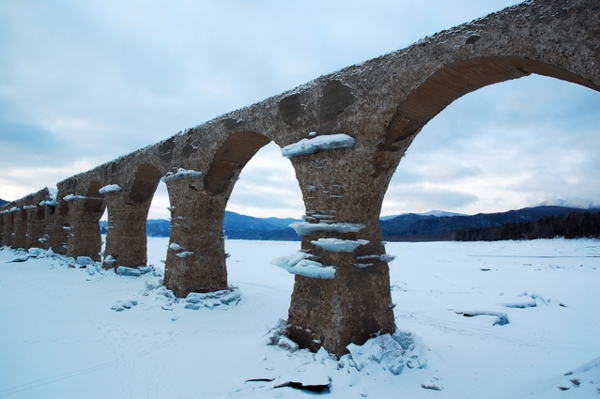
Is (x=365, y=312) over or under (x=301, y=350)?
over

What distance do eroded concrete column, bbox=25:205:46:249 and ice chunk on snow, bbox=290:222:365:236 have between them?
51.3 feet

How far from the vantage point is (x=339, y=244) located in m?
3.95

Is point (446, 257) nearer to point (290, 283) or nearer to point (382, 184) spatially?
point (290, 283)

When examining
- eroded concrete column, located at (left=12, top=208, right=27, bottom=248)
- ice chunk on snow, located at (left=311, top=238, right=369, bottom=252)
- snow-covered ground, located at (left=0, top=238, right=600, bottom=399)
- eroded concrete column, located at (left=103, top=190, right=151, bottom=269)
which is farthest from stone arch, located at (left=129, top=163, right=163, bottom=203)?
eroded concrete column, located at (left=12, top=208, right=27, bottom=248)

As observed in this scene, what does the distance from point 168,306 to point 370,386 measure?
425 centimetres

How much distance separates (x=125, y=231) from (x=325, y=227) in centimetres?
744

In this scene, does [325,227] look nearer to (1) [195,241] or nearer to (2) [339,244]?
(2) [339,244]

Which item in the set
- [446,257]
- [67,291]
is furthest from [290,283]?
[446,257]

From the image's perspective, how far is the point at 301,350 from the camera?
428cm

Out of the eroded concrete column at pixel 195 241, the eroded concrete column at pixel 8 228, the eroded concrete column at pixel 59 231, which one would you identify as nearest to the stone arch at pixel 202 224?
Result: the eroded concrete column at pixel 195 241

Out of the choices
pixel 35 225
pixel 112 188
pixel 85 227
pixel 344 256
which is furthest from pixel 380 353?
pixel 35 225

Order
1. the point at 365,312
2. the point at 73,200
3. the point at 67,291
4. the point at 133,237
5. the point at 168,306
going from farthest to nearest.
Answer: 1. the point at 73,200
2. the point at 133,237
3. the point at 67,291
4. the point at 168,306
5. the point at 365,312

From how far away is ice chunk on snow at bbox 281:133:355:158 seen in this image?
13.6 feet

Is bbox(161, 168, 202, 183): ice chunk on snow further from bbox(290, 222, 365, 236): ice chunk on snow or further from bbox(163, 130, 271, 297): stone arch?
bbox(290, 222, 365, 236): ice chunk on snow
